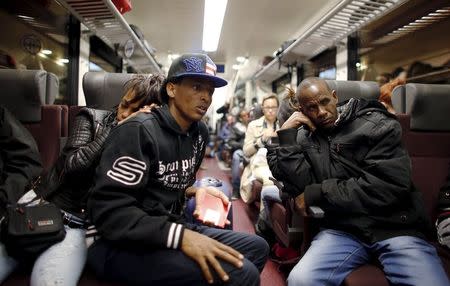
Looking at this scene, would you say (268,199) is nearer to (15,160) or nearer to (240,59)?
(15,160)

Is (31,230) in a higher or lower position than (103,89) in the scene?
lower

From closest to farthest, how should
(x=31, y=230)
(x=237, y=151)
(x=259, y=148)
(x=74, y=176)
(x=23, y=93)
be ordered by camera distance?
(x=31, y=230)
(x=74, y=176)
(x=23, y=93)
(x=259, y=148)
(x=237, y=151)

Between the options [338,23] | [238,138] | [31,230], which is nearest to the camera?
[31,230]

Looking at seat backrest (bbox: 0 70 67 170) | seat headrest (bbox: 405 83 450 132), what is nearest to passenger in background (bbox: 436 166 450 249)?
seat headrest (bbox: 405 83 450 132)

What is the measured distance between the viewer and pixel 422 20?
3.67m

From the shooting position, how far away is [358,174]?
6.19 ft

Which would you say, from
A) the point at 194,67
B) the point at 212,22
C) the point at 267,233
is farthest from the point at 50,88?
the point at 212,22

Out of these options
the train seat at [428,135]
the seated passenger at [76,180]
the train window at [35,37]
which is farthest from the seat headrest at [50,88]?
the train seat at [428,135]

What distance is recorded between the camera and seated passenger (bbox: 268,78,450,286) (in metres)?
1.54

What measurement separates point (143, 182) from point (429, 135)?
2220 millimetres

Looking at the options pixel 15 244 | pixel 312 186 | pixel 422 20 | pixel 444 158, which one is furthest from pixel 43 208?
pixel 422 20

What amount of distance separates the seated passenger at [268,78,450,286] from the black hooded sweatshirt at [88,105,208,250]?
0.79m

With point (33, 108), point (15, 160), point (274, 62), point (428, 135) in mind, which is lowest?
point (15, 160)

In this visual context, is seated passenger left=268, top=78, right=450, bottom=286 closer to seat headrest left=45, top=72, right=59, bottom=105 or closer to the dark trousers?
the dark trousers
